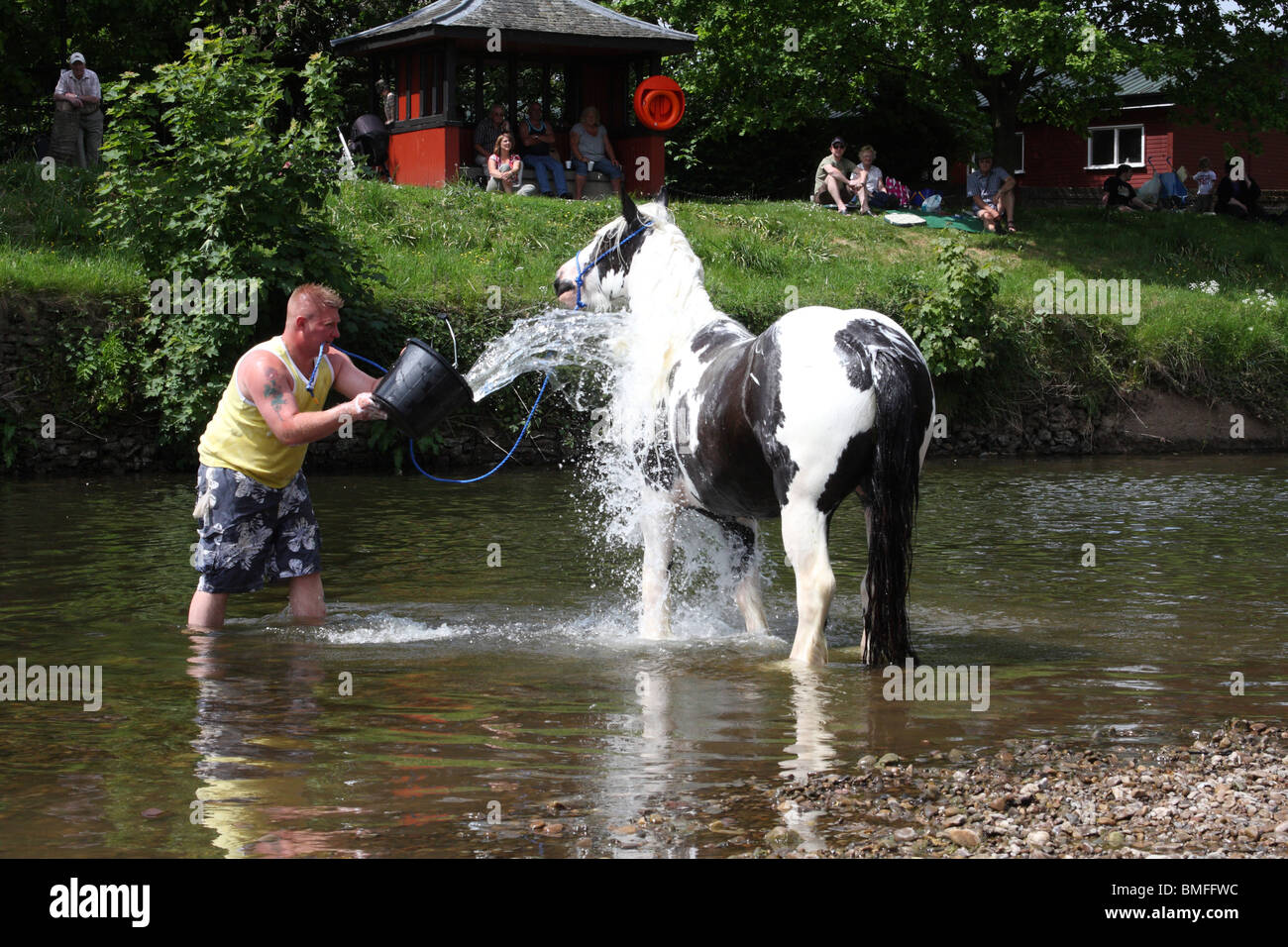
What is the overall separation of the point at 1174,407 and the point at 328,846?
19633mm

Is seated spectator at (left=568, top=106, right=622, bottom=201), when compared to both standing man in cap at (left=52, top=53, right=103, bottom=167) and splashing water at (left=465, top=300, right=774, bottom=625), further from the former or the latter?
splashing water at (left=465, top=300, right=774, bottom=625)

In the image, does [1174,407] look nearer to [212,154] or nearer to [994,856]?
[212,154]

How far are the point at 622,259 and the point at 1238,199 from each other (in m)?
27.7

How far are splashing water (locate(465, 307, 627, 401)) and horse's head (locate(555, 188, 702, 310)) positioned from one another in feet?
0.39

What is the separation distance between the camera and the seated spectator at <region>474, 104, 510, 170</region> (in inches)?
984

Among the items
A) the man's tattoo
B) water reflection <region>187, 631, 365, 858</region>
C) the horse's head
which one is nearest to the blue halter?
the horse's head

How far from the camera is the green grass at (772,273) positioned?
61.7ft

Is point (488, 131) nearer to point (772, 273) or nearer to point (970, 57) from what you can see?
point (772, 273)

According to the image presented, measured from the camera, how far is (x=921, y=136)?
115ft

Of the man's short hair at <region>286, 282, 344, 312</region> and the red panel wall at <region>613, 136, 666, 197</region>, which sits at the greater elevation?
the red panel wall at <region>613, 136, 666, 197</region>

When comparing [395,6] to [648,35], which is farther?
[395,6]

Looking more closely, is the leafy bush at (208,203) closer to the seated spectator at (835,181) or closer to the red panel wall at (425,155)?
the red panel wall at (425,155)

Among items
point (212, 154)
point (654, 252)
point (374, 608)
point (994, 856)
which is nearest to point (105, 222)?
point (212, 154)
